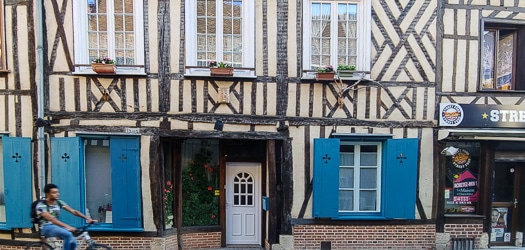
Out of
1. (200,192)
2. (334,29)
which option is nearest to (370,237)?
(200,192)

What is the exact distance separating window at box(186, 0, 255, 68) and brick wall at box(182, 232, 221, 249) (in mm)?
3564

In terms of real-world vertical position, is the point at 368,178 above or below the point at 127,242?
above

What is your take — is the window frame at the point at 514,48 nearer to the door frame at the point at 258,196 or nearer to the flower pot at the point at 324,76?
the flower pot at the point at 324,76

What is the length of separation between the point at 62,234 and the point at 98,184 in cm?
147

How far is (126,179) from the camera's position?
5.67 meters

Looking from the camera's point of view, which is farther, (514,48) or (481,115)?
(514,48)

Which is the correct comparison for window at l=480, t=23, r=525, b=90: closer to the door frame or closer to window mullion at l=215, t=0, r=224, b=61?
the door frame

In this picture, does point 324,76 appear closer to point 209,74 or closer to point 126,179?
point 209,74

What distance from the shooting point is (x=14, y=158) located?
5609 millimetres

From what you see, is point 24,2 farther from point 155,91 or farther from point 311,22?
point 311,22

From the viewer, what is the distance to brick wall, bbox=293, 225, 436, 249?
598 cm

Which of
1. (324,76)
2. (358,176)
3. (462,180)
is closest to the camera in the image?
(324,76)

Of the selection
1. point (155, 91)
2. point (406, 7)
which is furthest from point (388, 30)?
point (155, 91)

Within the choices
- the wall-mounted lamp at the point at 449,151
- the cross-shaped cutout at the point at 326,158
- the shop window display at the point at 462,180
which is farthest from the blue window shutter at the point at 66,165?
the shop window display at the point at 462,180
